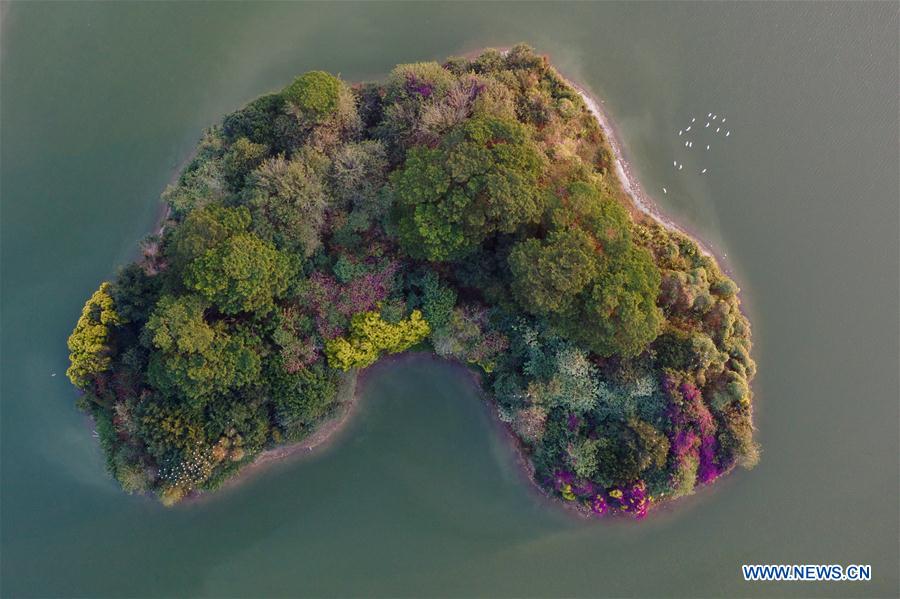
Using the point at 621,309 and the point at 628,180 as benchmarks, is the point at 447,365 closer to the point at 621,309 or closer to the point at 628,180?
the point at 621,309

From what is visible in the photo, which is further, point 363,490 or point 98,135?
Answer: point 98,135

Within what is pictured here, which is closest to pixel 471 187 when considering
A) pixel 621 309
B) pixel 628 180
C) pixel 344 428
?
pixel 621 309

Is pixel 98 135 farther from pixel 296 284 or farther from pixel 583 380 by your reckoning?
pixel 583 380

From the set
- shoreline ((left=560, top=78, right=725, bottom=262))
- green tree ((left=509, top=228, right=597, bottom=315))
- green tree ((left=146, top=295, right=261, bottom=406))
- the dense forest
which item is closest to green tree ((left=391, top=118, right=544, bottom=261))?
the dense forest

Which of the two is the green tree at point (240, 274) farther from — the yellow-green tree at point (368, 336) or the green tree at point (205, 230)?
the yellow-green tree at point (368, 336)

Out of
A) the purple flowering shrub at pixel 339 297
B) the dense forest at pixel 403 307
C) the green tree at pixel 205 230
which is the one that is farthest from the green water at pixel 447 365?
the green tree at pixel 205 230

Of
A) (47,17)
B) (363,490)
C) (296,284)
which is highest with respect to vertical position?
(47,17)

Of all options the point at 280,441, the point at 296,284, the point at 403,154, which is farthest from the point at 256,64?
the point at 280,441
